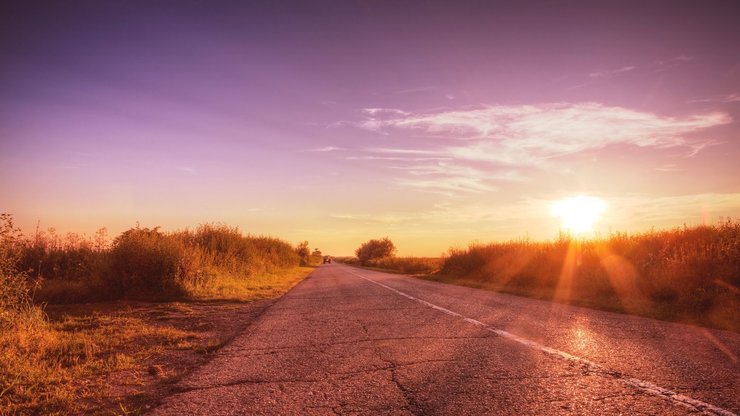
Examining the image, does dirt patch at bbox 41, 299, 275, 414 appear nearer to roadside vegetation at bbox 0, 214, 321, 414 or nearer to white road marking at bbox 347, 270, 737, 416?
roadside vegetation at bbox 0, 214, 321, 414

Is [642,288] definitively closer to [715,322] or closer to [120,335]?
[715,322]

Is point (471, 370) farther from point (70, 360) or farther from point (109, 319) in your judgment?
point (109, 319)

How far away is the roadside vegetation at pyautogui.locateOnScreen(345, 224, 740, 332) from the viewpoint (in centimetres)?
941

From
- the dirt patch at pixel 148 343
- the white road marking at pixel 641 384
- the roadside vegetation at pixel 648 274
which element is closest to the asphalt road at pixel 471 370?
the white road marking at pixel 641 384

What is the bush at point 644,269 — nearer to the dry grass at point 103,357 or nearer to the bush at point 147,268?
the dry grass at point 103,357

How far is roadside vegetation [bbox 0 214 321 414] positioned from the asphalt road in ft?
2.55

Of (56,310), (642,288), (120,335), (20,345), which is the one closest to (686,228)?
(642,288)

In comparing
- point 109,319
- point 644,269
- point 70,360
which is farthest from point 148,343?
point 644,269

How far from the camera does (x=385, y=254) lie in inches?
3260

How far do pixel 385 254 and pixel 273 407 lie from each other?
79674mm

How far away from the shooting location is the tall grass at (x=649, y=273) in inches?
376

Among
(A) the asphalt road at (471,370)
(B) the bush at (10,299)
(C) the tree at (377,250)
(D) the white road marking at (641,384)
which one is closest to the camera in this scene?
(D) the white road marking at (641,384)

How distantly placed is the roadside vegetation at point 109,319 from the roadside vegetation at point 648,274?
8969mm

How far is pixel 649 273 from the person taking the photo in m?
12.2
